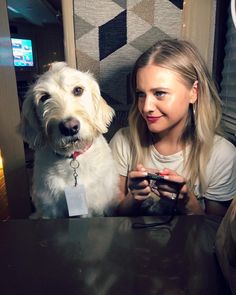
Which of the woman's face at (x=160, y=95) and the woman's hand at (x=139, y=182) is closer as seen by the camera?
the woman's hand at (x=139, y=182)

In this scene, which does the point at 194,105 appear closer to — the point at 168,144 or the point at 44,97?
the point at 168,144

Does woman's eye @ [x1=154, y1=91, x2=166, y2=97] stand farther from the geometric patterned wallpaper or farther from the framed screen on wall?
the framed screen on wall

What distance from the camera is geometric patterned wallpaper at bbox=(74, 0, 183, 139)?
127cm

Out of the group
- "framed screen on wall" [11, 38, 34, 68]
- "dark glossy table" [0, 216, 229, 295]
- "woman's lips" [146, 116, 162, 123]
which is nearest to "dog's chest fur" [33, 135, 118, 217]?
"woman's lips" [146, 116, 162, 123]

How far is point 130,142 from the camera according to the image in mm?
1237

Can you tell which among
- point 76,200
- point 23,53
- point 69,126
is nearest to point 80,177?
point 76,200

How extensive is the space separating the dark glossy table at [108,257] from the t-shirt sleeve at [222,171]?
479 mm

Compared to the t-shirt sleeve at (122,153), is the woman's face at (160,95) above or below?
above

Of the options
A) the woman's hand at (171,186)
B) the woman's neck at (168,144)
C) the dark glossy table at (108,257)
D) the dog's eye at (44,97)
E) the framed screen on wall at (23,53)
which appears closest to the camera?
the dark glossy table at (108,257)

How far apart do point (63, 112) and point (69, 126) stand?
64 millimetres

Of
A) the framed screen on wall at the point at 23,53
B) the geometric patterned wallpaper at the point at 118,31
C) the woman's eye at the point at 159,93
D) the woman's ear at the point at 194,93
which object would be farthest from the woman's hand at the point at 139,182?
the framed screen on wall at the point at 23,53

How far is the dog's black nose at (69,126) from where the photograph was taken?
0.95 meters

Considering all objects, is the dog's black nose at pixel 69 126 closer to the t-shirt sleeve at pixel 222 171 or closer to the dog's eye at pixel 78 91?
the dog's eye at pixel 78 91

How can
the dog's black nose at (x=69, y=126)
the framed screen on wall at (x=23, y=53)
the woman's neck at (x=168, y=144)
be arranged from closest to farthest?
the dog's black nose at (x=69, y=126)
the woman's neck at (x=168, y=144)
the framed screen on wall at (x=23, y=53)
